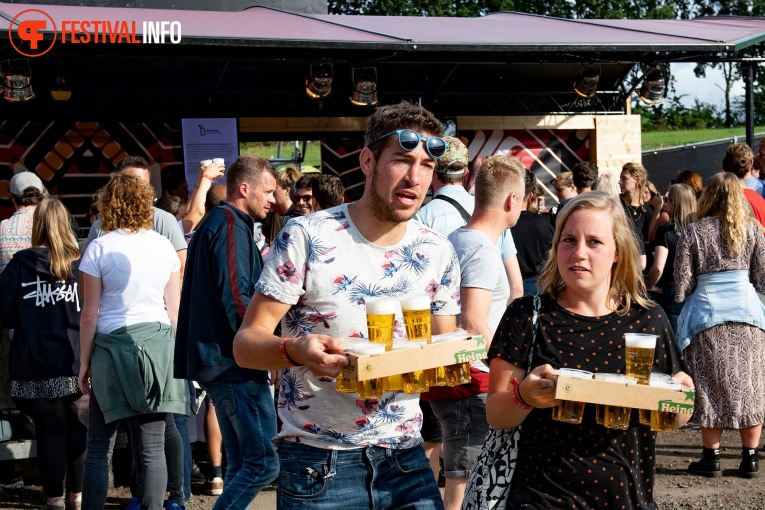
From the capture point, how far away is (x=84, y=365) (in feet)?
15.9

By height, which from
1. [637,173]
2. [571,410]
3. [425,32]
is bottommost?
[571,410]

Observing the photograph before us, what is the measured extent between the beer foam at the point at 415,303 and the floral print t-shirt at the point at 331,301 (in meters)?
0.10

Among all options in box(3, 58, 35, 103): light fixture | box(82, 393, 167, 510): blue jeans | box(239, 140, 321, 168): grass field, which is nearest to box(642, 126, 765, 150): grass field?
box(239, 140, 321, 168): grass field

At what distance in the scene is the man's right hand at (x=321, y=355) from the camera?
235 centimetres

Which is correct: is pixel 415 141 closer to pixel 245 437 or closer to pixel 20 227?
pixel 245 437

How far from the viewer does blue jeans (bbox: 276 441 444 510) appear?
104 inches

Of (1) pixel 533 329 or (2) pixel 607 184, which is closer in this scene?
(1) pixel 533 329

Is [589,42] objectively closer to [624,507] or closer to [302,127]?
[302,127]

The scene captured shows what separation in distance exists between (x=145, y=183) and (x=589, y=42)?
24.4ft

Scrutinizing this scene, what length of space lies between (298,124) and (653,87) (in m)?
5.08

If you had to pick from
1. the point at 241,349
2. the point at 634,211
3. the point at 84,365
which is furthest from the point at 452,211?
the point at 634,211

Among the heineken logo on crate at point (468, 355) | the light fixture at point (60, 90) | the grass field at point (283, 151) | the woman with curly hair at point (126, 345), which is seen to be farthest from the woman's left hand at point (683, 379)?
the grass field at point (283, 151)

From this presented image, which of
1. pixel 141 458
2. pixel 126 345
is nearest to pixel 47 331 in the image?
pixel 126 345

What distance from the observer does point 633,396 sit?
2.43 metres
